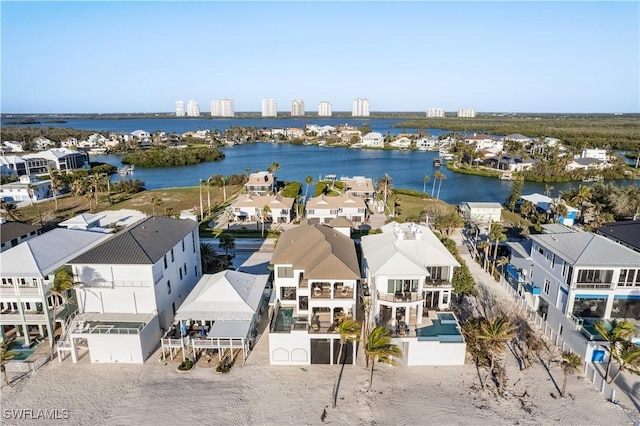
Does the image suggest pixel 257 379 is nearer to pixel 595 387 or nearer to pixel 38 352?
pixel 38 352

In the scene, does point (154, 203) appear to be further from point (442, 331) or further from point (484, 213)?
point (484, 213)

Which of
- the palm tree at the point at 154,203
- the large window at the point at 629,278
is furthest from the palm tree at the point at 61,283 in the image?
the large window at the point at 629,278

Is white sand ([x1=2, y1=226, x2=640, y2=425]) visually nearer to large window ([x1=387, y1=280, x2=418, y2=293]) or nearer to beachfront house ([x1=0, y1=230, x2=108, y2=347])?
beachfront house ([x1=0, y1=230, x2=108, y2=347])

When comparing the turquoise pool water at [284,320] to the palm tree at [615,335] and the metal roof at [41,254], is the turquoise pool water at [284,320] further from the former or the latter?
the palm tree at [615,335]

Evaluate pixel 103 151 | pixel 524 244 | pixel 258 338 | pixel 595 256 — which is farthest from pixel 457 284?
pixel 103 151

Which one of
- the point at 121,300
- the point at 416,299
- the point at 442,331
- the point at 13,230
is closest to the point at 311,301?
the point at 416,299

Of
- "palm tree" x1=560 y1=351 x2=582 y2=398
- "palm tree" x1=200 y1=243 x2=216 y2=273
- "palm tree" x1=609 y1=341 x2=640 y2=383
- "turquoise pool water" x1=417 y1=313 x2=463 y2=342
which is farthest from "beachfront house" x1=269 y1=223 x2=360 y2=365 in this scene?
"palm tree" x1=609 y1=341 x2=640 y2=383
